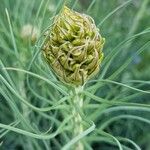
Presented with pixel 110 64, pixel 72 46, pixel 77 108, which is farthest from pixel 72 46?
pixel 110 64

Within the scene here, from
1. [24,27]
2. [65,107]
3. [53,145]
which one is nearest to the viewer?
[65,107]

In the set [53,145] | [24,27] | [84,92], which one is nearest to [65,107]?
[84,92]

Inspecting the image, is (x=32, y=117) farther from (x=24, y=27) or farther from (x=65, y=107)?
(x=65, y=107)

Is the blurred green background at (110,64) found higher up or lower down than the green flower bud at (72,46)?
lower down


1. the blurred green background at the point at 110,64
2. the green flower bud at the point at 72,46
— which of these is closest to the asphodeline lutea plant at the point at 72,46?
the green flower bud at the point at 72,46

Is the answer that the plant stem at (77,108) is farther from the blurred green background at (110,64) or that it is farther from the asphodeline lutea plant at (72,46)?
the blurred green background at (110,64)

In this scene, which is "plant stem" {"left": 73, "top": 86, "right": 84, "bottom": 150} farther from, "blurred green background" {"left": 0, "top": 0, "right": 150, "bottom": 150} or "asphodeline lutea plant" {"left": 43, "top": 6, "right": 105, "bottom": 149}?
"blurred green background" {"left": 0, "top": 0, "right": 150, "bottom": 150}

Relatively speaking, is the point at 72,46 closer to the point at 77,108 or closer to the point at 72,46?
the point at 72,46

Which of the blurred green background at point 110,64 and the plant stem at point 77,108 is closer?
the plant stem at point 77,108
